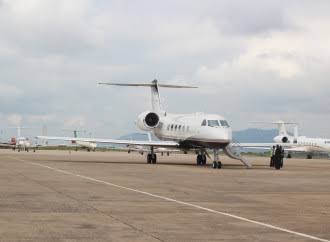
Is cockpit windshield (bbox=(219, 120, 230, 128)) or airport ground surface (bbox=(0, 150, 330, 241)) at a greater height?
cockpit windshield (bbox=(219, 120, 230, 128))

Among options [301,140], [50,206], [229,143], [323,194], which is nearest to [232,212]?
[50,206]

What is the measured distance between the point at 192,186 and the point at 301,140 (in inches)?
2687

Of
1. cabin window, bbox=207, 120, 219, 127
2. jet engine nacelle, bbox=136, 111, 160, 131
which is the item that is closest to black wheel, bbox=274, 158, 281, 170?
cabin window, bbox=207, 120, 219, 127

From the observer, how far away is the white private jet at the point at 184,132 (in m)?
38.2

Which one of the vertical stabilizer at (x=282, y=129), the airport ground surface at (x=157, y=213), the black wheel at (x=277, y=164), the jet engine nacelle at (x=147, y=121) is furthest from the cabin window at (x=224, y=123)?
the vertical stabilizer at (x=282, y=129)

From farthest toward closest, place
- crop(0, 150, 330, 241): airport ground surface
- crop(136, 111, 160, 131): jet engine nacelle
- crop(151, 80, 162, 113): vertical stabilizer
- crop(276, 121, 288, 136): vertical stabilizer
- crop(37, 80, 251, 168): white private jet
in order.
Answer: crop(276, 121, 288, 136): vertical stabilizer < crop(151, 80, 162, 113): vertical stabilizer < crop(136, 111, 160, 131): jet engine nacelle < crop(37, 80, 251, 168): white private jet < crop(0, 150, 330, 241): airport ground surface

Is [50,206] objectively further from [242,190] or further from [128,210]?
[242,190]

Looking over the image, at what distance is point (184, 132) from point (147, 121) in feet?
15.7

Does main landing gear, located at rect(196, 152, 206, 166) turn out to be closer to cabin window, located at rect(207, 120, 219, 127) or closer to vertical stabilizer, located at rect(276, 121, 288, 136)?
cabin window, located at rect(207, 120, 219, 127)

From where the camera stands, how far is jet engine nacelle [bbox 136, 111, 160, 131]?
152 feet

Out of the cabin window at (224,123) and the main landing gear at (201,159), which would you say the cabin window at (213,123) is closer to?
the cabin window at (224,123)

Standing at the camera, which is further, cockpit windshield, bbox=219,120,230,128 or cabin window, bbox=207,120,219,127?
cockpit windshield, bbox=219,120,230,128

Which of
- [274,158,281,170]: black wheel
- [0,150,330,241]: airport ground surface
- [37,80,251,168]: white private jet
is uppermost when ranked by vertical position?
[37,80,251,168]: white private jet

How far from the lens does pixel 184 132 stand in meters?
42.4
